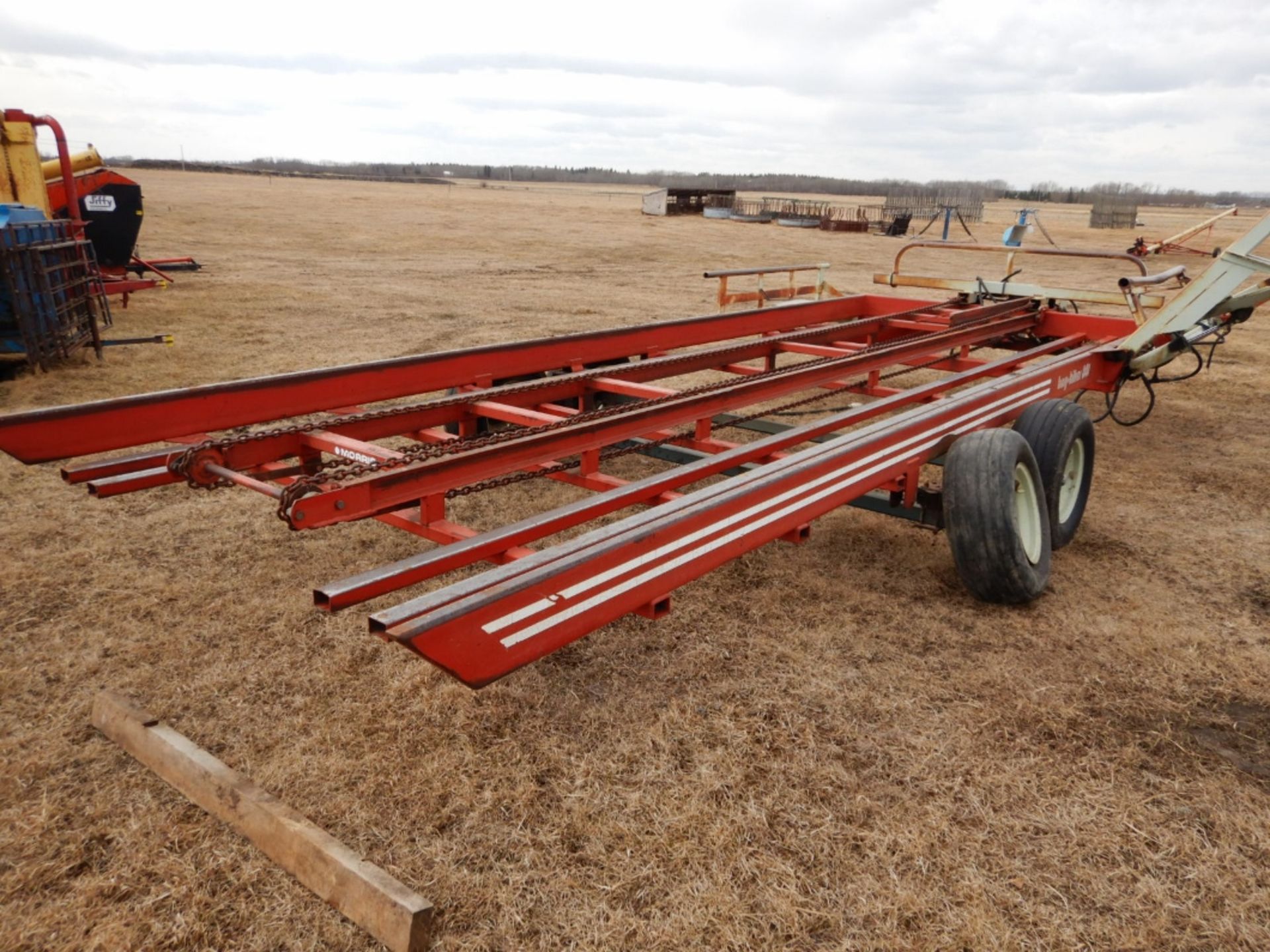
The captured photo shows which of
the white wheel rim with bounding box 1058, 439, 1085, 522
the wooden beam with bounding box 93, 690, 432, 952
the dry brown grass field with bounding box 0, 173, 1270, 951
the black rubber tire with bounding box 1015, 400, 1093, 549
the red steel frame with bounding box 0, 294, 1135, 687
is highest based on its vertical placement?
the red steel frame with bounding box 0, 294, 1135, 687

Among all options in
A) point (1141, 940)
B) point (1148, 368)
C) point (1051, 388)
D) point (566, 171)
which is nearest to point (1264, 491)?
point (1148, 368)

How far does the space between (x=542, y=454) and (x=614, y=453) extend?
33.8 inches

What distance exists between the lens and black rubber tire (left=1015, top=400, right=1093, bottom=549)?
414 centimetres

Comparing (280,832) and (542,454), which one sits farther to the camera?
(542,454)

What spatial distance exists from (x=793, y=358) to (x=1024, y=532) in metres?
5.86

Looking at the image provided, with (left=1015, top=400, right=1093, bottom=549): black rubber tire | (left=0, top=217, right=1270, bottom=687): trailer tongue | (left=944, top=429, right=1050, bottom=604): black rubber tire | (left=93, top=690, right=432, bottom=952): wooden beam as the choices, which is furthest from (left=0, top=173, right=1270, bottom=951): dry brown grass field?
(left=0, top=217, right=1270, bottom=687): trailer tongue

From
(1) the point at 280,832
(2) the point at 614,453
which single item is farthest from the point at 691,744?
(2) the point at 614,453

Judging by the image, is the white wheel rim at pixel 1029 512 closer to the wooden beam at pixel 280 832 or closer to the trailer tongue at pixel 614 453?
the trailer tongue at pixel 614 453

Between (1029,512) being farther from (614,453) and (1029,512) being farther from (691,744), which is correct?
(691,744)

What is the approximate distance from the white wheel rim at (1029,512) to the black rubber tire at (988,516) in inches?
7.2

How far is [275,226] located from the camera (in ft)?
79.4

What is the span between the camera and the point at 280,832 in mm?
2229

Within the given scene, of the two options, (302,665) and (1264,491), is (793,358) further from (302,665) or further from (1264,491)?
(302,665)

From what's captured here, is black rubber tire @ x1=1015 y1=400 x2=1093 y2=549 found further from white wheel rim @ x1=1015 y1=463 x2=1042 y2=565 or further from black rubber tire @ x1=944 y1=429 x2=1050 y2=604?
black rubber tire @ x1=944 y1=429 x2=1050 y2=604
